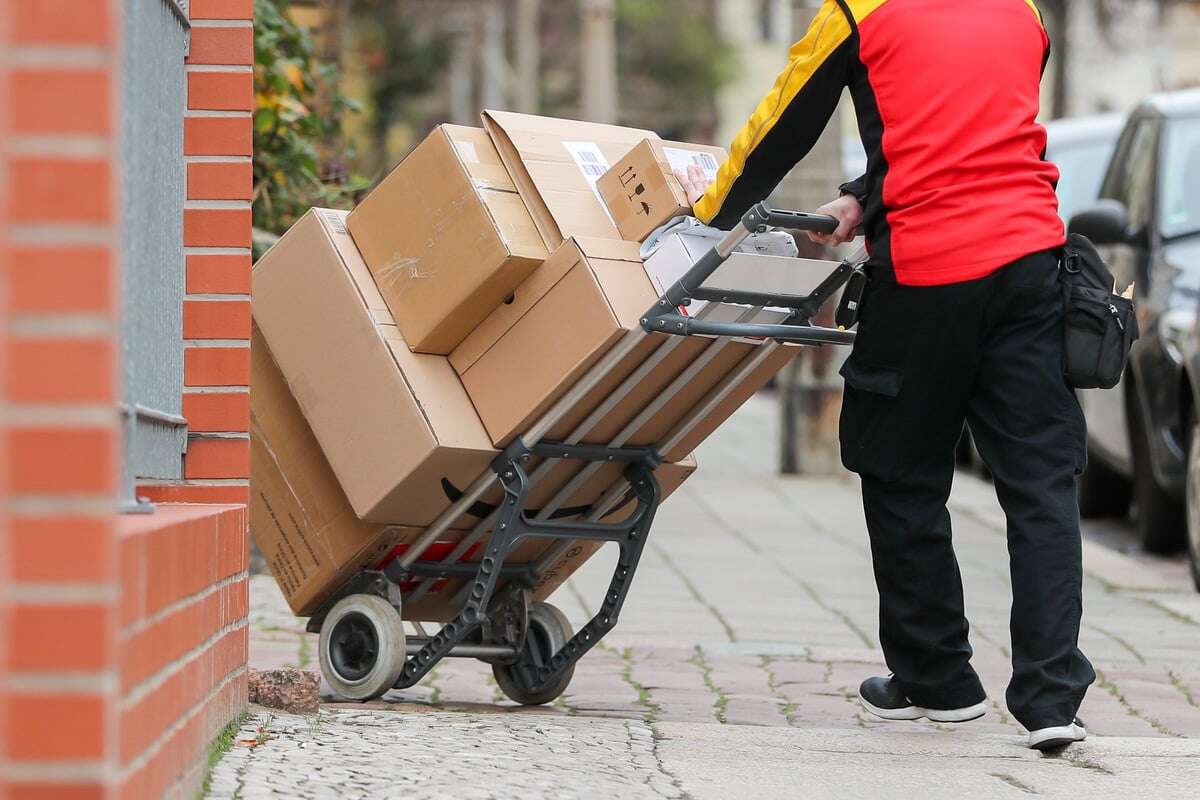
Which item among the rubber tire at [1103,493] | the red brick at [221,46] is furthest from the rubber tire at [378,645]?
the rubber tire at [1103,493]

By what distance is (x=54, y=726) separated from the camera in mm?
2117

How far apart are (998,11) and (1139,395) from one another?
459 centimetres

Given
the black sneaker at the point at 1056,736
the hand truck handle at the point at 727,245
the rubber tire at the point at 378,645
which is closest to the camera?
the hand truck handle at the point at 727,245

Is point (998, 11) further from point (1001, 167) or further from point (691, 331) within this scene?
point (691, 331)

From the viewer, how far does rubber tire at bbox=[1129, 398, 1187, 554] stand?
Answer: 8.91m

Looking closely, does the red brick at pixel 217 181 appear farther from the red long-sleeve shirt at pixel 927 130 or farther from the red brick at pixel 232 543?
the red long-sleeve shirt at pixel 927 130

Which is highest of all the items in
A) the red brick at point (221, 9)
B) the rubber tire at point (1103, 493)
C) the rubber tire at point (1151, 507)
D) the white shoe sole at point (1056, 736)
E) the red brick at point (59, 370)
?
the red brick at point (221, 9)

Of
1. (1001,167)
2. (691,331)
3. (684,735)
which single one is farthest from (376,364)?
(1001,167)

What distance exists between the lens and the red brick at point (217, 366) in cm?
411

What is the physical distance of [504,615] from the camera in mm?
5043

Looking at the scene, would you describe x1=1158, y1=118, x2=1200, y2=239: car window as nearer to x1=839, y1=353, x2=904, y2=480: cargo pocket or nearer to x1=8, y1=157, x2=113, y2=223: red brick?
x1=839, y1=353, x2=904, y2=480: cargo pocket

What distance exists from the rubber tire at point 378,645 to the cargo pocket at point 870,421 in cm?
109

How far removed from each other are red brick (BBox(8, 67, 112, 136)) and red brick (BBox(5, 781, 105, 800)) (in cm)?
67

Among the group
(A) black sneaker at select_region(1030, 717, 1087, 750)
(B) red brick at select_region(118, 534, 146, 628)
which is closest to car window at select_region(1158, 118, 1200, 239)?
(A) black sneaker at select_region(1030, 717, 1087, 750)
